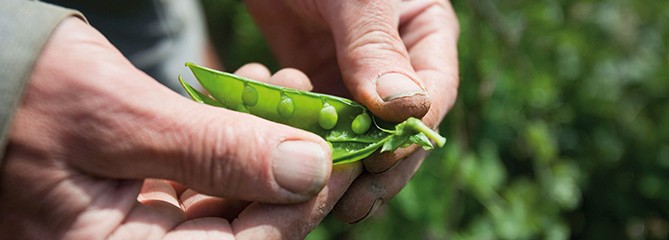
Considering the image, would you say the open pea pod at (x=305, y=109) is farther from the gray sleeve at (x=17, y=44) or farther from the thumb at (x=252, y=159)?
the gray sleeve at (x=17, y=44)

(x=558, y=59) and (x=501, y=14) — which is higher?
(x=501, y=14)

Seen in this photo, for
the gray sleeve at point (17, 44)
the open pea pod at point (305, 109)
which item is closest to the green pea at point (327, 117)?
the open pea pod at point (305, 109)

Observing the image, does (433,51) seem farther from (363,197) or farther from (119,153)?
(119,153)

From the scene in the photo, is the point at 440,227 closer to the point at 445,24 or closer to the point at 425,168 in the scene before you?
the point at 425,168

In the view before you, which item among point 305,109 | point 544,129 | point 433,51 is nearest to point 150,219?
point 305,109

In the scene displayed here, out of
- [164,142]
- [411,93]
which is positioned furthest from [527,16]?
[164,142]

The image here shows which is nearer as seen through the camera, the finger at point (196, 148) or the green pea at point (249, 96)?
the finger at point (196, 148)

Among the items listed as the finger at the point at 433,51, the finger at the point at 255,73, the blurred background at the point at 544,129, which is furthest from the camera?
the blurred background at the point at 544,129

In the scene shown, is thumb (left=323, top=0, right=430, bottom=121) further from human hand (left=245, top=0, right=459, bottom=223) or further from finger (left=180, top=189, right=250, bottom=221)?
finger (left=180, top=189, right=250, bottom=221)
